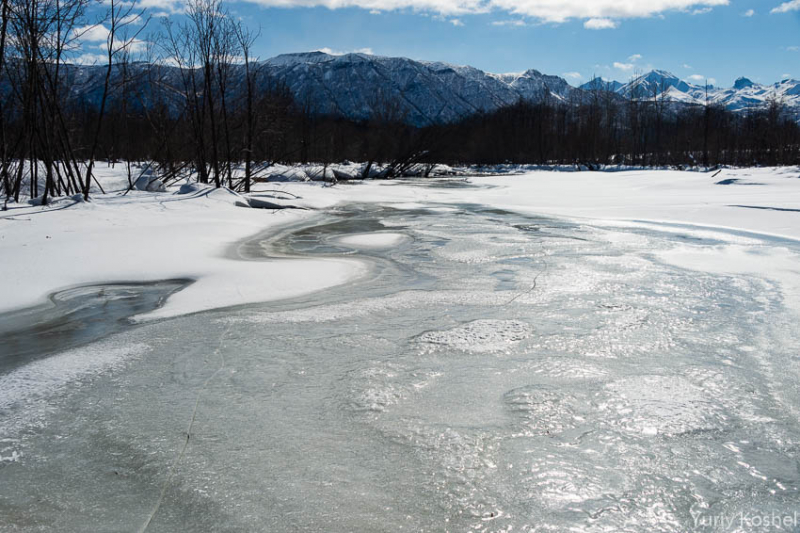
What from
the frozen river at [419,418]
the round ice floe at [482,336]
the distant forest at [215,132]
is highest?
the distant forest at [215,132]

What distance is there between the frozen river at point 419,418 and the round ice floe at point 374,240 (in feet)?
8.46

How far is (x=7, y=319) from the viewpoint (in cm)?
345

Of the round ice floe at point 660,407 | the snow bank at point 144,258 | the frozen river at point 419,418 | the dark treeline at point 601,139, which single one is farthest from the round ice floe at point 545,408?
the dark treeline at point 601,139

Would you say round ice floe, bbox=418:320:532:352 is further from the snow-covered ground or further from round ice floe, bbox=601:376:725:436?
the snow-covered ground

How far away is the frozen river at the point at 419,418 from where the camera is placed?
157cm

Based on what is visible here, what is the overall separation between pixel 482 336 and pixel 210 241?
168 inches

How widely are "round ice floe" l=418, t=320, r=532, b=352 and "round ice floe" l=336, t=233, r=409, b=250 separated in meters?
3.15

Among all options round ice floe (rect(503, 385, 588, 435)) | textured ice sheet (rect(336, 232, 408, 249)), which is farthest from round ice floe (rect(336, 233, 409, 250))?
round ice floe (rect(503, 385, 588, 435))

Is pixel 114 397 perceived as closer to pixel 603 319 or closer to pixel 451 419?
pixel 451 419

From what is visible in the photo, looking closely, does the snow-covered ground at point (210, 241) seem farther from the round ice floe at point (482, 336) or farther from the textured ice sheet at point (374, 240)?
the round ice floe at point (482, 336)

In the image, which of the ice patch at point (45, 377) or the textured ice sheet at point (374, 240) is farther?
the textured ice sheet at point (374, 240)

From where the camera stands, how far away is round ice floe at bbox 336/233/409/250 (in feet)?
21.6

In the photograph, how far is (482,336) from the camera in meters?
3.17

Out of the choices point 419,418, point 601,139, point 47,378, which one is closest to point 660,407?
point 419,418
